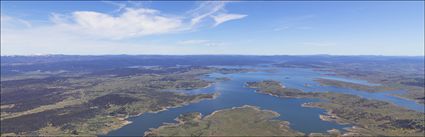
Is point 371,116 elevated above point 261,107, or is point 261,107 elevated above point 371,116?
point 261,107

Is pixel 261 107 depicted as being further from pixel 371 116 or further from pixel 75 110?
pixel 75 110

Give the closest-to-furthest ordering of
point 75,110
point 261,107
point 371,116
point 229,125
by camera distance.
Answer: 1. point 229,125
2. point 371,116
3. point 75,110
4. point 261,107

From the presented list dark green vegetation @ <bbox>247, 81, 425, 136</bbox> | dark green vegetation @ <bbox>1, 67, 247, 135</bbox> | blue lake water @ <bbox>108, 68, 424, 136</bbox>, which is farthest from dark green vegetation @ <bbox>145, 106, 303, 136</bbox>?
dark green vegetation @ <bbox>247, 81, 425, 136</bbox>

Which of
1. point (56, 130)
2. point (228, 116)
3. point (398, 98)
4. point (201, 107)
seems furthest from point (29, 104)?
point (398, 98)

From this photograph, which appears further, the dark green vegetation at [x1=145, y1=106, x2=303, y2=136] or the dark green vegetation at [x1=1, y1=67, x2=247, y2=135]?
the dark green vegetation at [x1=1, y1=67, x2=247, y2=135]

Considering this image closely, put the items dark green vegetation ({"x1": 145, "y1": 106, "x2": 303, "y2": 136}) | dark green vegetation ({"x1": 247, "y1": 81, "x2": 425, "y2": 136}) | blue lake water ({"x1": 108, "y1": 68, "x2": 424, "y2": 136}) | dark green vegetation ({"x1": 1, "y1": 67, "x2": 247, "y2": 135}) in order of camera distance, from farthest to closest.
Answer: dark green vegetation ({"x1": 1, "y1": 67, "x2": 247, "y2": 135}) < blue lake water ({"x1": 108, "y1": 68, "x2": 424, "y2": 136}) < dark green vegetation ({"x1": 247, "y1": 81, "x2": 425, "y2": 136}) < dark green vegetation ({"x1": 145, "y1": 106, "x2": 303, "y2": 136})

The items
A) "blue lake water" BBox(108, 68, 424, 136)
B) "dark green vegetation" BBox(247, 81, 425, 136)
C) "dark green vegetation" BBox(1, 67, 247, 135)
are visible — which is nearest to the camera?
"dark green vegetation" BBox(247, 81, 425, 136)

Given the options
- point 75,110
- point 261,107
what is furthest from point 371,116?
point 75,110

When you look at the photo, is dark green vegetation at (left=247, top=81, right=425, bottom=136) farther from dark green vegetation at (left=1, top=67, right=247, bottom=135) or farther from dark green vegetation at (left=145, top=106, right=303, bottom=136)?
dark green vegetation at (left=1, top=67, right=247, bottom=135)
